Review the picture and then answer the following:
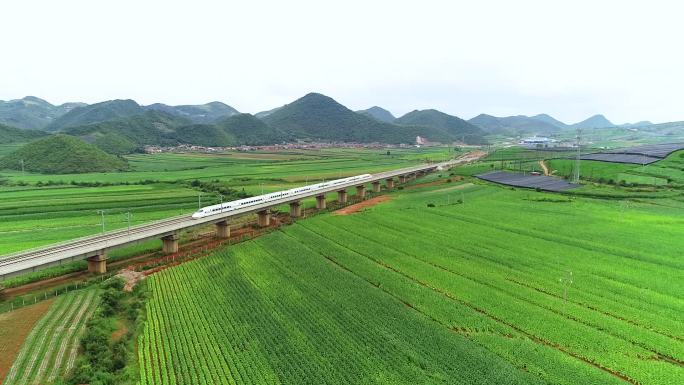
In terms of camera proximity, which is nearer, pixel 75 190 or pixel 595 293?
pixel 595 293

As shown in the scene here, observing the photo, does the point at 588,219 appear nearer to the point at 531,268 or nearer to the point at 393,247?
the point at 531,268

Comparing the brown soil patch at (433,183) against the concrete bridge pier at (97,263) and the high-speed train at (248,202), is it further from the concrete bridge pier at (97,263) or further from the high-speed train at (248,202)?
the concrete bridge pier at (97,263)

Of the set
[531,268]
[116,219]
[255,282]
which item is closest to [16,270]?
[255,282]

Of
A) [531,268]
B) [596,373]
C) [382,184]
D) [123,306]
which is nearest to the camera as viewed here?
[596,373]

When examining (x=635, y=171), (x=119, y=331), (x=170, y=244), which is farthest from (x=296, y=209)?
(x=635, y=171)

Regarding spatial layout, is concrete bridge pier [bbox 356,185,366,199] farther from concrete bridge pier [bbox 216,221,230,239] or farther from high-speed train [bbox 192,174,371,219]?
concrete bridge pier [bbox 216,221,230,239]

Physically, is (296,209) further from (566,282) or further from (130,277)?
(566,282)
